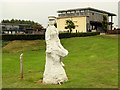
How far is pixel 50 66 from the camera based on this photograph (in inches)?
530

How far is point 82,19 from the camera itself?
3095 inches

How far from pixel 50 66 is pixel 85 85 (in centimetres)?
180

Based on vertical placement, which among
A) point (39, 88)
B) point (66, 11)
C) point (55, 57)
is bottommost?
point (39, 88)

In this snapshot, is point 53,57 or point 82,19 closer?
point 53,57

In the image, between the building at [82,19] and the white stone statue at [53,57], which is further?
the building at [82,19]

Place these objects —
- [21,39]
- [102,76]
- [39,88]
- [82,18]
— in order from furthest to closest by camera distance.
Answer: [82,18] < [21,39] < [102,76] < [39,88]

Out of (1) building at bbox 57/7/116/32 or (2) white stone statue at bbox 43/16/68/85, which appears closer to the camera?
(2) white stone statue at bbox 43/16/68/85

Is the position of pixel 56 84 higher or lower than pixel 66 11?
lower

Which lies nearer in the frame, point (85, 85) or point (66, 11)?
point (85, 85)

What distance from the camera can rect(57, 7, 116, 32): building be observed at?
7869cm

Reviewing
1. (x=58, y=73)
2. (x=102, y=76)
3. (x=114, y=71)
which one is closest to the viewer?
(x=58, y=73)

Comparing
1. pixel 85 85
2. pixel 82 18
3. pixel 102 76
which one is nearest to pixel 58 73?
pixel 85 85

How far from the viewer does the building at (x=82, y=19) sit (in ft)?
258

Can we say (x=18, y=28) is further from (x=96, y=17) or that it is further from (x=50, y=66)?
(x=50, y=66)
